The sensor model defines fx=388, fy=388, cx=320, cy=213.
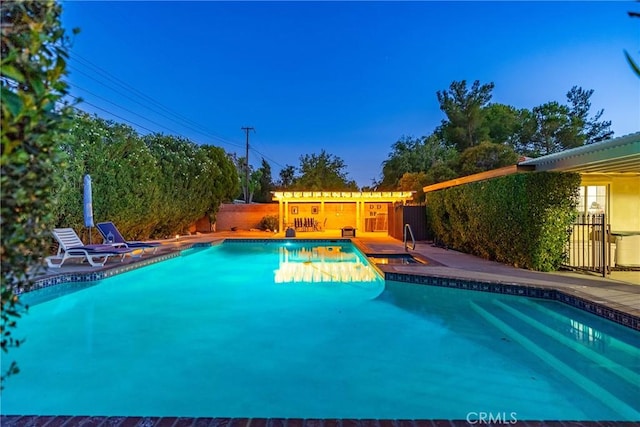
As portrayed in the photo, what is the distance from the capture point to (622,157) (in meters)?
6.14

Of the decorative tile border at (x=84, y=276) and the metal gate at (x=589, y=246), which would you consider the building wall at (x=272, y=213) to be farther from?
the metal gate at (x=589, y=246)

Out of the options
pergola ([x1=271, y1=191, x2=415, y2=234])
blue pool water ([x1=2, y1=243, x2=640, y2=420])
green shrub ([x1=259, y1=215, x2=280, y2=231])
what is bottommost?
blue pool water ([x1=2, y1=243, x2=640, y2=420])

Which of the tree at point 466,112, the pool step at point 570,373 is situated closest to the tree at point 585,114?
the tree at point 466,112

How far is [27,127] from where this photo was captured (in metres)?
1.41

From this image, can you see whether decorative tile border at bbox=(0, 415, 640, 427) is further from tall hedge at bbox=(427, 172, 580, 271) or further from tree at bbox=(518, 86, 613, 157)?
tree at bbox=(518, 86, 613, 157)

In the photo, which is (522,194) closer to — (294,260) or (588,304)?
(588,304)

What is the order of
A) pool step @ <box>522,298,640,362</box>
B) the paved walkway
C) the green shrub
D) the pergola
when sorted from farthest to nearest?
the green shrub < the pergola < the paved walkway < pool step @ <box>522,298,640,362</box>

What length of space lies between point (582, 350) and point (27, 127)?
19.0ft

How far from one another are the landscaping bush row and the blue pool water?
4.86 meters

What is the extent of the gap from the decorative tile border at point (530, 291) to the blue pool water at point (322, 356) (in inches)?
4.9

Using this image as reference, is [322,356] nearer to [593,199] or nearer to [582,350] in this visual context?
[582,350]

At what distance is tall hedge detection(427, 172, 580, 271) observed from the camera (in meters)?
8.20

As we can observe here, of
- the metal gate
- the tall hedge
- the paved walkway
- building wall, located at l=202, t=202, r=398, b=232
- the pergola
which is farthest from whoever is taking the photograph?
building wall, located at l=202, t=202, r=398, b=232

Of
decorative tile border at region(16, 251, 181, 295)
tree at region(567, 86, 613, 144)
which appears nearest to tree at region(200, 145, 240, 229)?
decorative tile border at region(16, 251, 181, 295)
